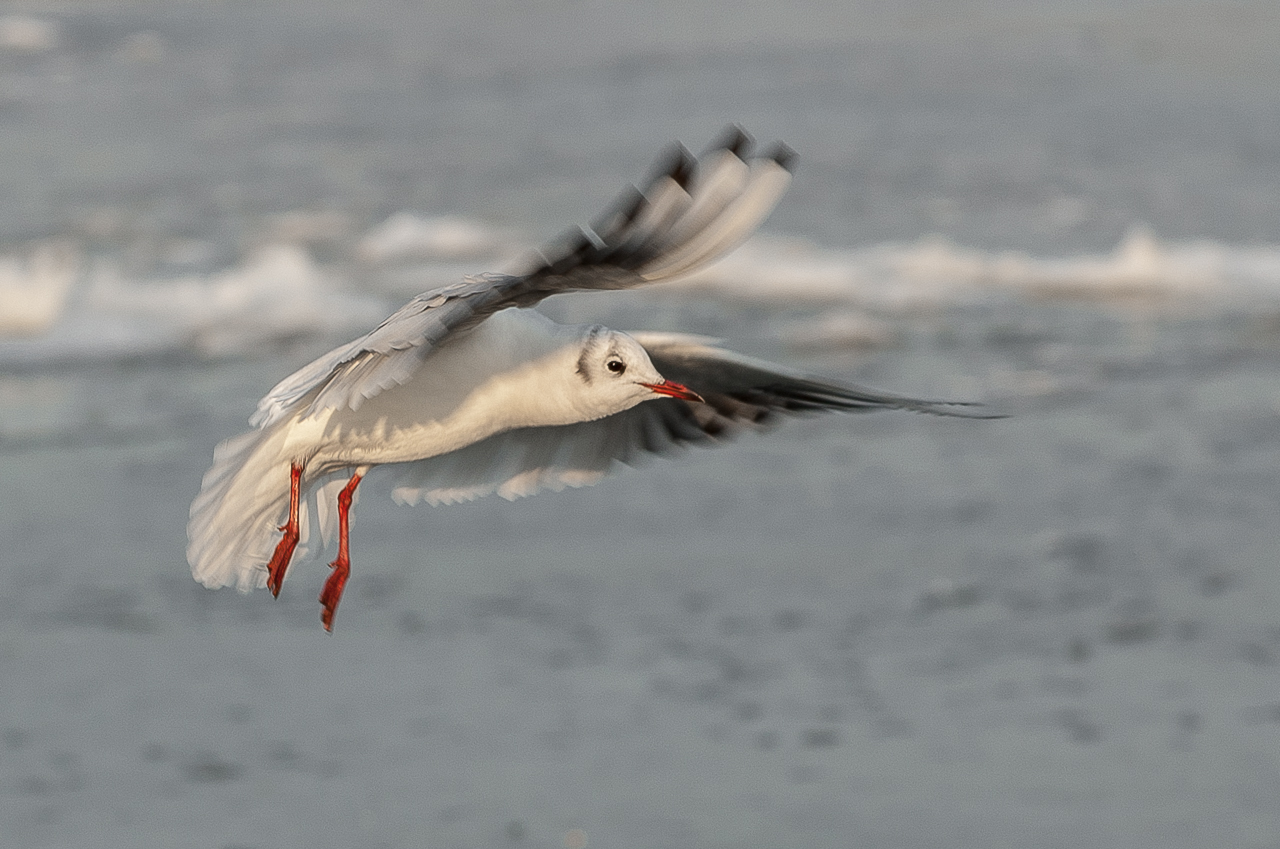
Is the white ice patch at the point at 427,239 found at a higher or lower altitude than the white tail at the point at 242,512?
higher

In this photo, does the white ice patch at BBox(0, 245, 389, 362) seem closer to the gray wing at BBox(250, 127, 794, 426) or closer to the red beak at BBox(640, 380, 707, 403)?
the red beak at BBox(640, 380, 707, 403)

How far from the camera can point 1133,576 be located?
16.4 metres

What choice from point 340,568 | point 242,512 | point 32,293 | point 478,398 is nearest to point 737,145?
point 478,398

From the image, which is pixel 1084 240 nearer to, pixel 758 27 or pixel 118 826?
pixel 758 27

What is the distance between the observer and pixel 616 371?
571cm

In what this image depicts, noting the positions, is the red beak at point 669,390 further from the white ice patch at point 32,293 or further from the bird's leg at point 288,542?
the white ice patch at point 32,293

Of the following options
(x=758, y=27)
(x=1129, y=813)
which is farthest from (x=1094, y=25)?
(x=1129, y=813)

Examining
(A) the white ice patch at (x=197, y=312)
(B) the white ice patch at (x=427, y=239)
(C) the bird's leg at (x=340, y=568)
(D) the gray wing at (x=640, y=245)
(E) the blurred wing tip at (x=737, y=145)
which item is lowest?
(C) the bird's leg at (x=340, y=568)

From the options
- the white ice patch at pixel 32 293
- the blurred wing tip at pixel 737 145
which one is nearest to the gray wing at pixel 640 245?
the blurred wing tip at pixel 737 145

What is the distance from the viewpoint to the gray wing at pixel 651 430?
647 cm

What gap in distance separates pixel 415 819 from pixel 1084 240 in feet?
36.4

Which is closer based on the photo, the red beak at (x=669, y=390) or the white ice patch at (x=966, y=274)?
the red beak at (x=669, y=390)

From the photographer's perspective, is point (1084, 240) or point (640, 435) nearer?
point (640, 435)

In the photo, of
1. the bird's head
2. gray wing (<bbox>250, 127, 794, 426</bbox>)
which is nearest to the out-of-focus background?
the bird's head
